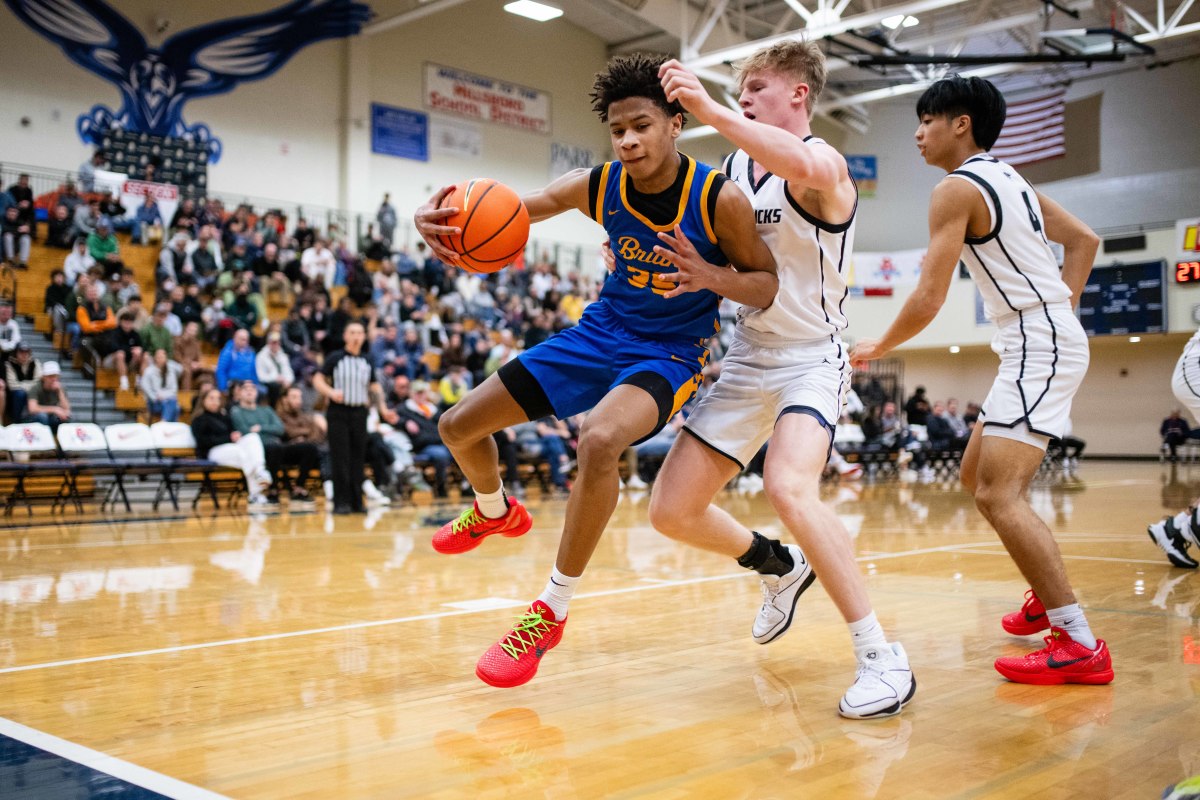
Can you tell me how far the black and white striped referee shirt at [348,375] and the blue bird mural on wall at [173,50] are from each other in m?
10.2

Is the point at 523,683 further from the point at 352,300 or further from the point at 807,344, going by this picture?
the point at 352,300

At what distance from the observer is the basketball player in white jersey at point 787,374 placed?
315 centimetres

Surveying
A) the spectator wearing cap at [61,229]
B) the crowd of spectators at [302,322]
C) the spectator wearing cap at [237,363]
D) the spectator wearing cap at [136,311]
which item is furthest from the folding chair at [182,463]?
the spectator wearing cap at [61,229]

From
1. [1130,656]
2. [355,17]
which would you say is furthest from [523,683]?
[355,17]

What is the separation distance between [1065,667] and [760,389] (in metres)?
1.29

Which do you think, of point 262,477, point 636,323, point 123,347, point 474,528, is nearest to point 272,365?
point 123,347

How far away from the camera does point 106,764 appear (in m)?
2.43

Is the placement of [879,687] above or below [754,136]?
below

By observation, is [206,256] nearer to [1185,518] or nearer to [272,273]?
[272,273]

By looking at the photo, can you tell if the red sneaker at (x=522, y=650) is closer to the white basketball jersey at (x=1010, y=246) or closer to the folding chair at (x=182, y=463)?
the white basketball jersey at (x=1010, y=246)

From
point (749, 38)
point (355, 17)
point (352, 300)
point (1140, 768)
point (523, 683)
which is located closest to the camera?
point (1140, 768)

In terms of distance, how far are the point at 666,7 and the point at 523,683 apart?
1994 centimetres

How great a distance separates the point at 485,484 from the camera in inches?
153

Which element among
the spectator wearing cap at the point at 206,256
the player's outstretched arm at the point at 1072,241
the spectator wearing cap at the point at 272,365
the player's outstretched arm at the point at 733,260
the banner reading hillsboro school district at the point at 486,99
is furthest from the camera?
the banner reading hillsboro school district at the point at 486,99
